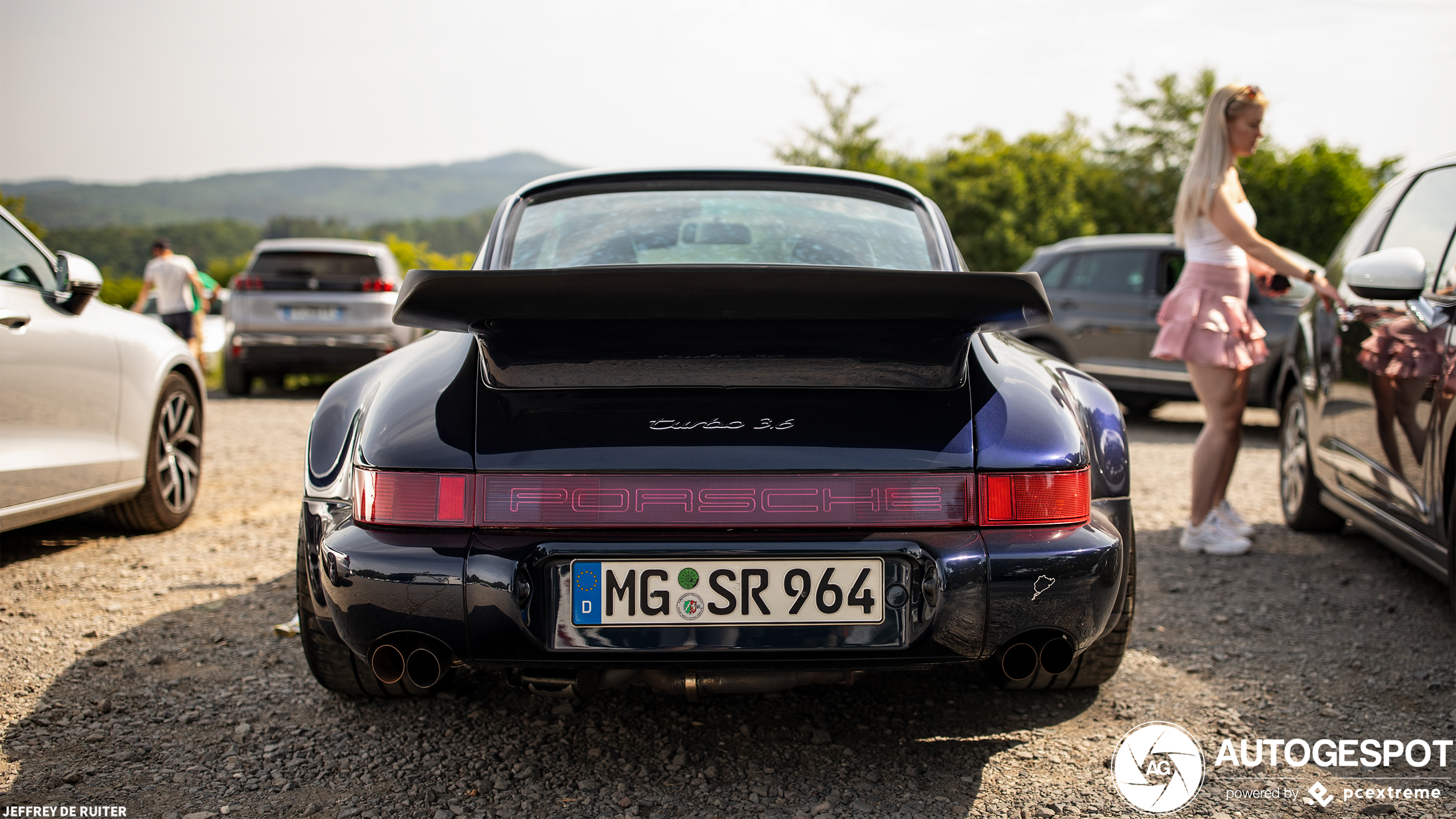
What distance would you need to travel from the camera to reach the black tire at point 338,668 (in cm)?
260

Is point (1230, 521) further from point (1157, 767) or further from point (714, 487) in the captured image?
point (714, 487)

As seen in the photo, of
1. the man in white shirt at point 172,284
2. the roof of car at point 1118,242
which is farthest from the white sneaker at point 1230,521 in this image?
the man in white shirt at point 172,284

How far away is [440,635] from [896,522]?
0.95m

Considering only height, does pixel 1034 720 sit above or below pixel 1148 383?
above

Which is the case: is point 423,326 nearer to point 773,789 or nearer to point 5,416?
point 773,789

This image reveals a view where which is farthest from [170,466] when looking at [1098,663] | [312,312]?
[312,312]

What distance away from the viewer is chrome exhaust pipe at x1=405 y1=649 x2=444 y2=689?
2117 mm

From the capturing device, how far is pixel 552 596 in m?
2.04

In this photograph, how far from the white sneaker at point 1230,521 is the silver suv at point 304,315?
9.42 meters

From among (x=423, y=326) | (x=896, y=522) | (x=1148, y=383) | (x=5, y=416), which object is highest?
(x=423, y=326)

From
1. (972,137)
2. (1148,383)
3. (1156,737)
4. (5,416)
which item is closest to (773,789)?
(1156,737)

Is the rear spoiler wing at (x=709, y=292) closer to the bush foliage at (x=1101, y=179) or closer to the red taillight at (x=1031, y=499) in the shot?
the red taillight at (x=1031, y=499)

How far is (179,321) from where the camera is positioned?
12117 mm

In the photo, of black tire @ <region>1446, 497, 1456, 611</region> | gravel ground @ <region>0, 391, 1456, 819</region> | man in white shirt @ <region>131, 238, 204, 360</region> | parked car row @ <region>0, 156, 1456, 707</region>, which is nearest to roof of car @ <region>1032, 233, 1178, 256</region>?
gravel ground @ <region>0, 391, 1456, 819</region>
